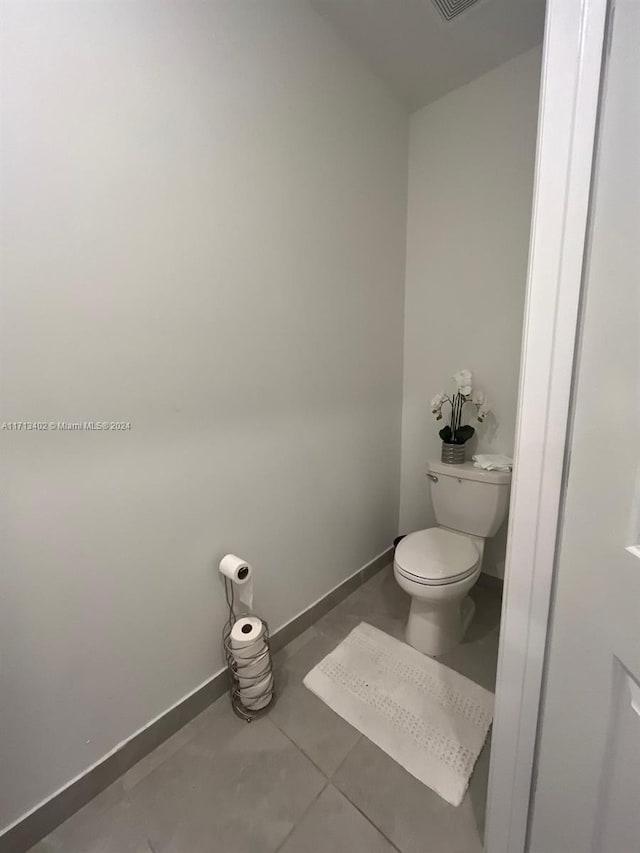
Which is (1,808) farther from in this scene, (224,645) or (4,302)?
(4,302)

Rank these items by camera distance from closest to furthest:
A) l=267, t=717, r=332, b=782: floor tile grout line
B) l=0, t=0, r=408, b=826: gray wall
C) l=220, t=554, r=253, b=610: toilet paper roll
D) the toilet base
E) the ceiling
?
l=0, t=0, r=408, b=826: gray wall < l=267, t=717, r=332, b=782: floor tile grout line < l=220, t=554, r=253, b=610: toilet paper roll < the ceiling < the toilet base

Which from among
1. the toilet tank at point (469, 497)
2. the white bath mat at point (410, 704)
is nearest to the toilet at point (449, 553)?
the toilet tank at point (469, 497)

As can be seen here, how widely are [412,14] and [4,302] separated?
1.77 meters

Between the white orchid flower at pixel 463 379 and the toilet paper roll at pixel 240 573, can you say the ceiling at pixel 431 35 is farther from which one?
the toilet paper roll at pixel 240 573

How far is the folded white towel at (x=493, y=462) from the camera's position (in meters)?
1.58

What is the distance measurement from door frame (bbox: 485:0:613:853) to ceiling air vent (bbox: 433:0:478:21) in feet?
3.49

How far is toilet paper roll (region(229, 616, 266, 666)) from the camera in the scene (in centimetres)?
117

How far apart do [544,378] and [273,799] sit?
135cm

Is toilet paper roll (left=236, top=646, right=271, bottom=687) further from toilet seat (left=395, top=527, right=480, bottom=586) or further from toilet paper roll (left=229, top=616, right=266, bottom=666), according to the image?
toilet seat (left=395, top=527, right=480, bottom=586)

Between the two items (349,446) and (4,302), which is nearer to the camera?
(4,302)

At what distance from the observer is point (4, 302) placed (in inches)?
30.2

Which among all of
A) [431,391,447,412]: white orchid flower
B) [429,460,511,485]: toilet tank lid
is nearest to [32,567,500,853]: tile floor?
[429,460,511,485]: toilet tank lid

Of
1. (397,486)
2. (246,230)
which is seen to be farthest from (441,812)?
(246,230)

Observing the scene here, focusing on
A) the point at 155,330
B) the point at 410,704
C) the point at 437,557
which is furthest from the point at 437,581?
the point at 155,330
